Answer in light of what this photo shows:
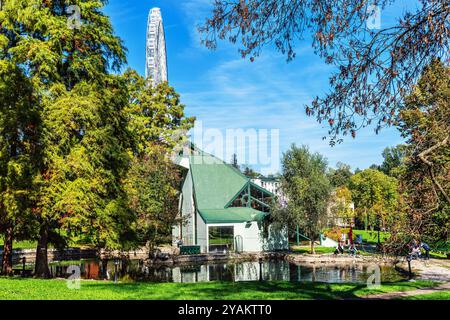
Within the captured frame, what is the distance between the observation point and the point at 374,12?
6441mm

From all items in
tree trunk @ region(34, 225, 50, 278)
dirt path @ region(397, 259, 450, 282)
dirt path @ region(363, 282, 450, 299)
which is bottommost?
dirt path @ region(397, 259, 450, 282)

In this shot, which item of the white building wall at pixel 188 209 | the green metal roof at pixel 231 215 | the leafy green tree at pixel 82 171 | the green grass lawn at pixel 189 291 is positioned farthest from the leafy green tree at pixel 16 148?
the white building wall at pixel 188 209

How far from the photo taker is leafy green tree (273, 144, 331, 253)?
26781 millimetres

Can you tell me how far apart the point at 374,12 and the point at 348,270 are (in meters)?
17.2

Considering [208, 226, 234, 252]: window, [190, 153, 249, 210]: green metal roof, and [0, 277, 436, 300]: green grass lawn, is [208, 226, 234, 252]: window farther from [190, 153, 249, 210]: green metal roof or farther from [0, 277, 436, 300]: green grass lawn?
[0, 277, 436, 300]: green grass lawn

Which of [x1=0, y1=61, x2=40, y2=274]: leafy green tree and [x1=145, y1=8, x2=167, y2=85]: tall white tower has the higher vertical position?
[x1=145, y1=8, x2=167, y2=85]: tall white tower

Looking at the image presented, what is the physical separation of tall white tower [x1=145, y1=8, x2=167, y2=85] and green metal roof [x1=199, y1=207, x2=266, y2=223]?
2538 centimetres

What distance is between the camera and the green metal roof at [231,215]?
2955cm

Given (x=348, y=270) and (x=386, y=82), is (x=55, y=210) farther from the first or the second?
(x=348, y=270)

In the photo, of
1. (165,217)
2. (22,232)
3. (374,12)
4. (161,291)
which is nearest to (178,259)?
(165,217)

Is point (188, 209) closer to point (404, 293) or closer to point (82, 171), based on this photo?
point (82, 171)

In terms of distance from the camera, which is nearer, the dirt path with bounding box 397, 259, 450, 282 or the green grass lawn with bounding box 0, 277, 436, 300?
the green grass lawn with bounding box 0, 277, 436, 300

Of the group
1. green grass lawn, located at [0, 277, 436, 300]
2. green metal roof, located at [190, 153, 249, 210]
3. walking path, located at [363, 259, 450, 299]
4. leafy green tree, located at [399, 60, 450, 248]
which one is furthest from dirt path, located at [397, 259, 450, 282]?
green metal roof, located at [190, 153, 249, 210]

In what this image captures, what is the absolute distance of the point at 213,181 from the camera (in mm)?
33438
